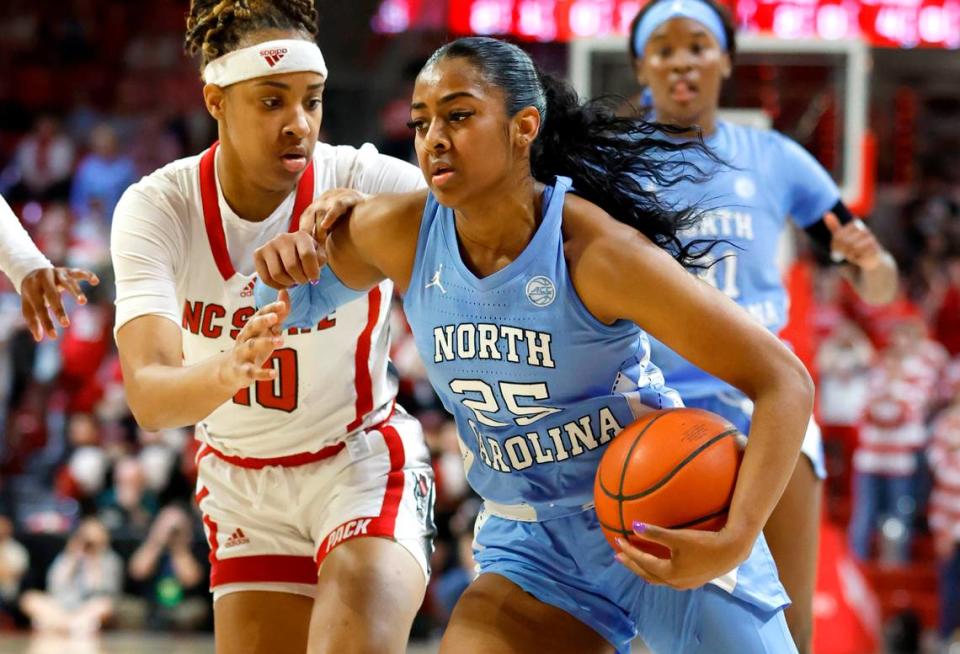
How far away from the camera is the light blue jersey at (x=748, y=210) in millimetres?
4145

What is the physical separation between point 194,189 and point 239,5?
0.51 meters

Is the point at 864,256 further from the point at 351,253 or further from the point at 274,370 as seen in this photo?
the point at 274,370

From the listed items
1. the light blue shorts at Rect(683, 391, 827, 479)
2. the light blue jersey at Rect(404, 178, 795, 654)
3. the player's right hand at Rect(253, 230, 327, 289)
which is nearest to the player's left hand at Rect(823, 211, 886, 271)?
the light blue shorts at Rect(683, 391, 827, 479)

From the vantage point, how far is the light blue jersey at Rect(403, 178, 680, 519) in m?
3.08

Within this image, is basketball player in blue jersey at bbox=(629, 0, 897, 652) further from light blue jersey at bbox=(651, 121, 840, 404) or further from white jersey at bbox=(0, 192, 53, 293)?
white jersey at bbox=(0, 192, 53, 293)

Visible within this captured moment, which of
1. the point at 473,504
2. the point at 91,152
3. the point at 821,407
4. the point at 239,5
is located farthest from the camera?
the point at 91,152

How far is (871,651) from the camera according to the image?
355 inches

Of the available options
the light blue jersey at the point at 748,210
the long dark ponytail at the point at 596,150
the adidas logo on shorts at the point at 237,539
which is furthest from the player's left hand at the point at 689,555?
the adidas logo on shorts at the point at 237,539

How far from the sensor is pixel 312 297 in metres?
3.51

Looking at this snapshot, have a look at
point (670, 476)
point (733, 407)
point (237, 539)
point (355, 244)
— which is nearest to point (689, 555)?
point (670, 476)

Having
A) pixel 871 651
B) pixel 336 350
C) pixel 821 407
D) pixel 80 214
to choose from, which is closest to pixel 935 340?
pixel 821 407

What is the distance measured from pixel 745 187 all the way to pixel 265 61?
65.2 inches

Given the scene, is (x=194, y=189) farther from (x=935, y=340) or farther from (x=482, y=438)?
(x=935, y=340)

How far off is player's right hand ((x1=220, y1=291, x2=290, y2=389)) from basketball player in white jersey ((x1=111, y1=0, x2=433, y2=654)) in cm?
29
